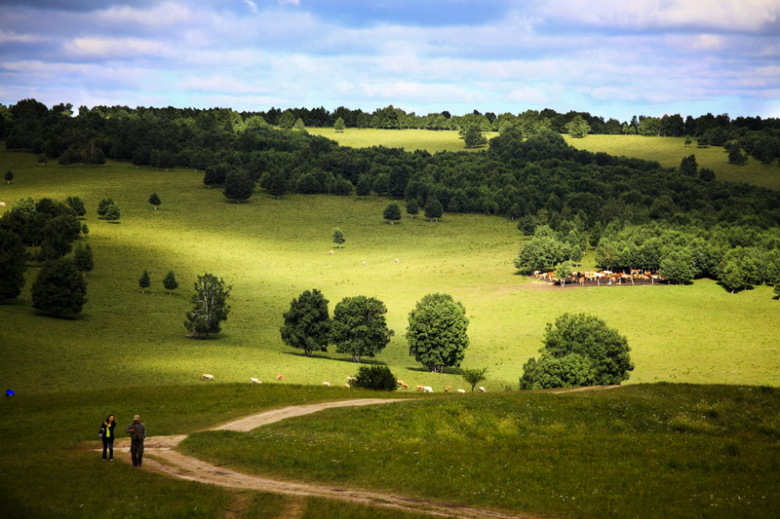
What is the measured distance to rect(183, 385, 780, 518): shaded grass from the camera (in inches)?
1150

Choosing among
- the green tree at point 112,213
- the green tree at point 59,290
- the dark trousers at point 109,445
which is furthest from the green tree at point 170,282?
the dark trousers at point 109,445

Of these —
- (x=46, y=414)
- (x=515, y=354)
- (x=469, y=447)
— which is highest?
(x=469, y=447)

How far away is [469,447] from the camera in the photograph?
36750 millimetres

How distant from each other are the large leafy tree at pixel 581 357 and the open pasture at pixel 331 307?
259 inches

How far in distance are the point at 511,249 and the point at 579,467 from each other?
162 meters

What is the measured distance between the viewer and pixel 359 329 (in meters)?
103

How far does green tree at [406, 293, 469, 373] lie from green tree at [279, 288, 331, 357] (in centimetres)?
1191

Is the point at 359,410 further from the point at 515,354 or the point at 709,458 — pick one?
the point at 515,354

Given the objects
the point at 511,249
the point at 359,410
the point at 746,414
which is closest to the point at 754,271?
the point at 511,249

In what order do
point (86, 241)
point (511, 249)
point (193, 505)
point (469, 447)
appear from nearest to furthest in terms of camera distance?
point (193, 505) < point (469, 447) < point (86, 241) < point (511, 249)

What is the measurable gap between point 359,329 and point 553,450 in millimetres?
68263

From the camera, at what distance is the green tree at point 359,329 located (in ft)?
336

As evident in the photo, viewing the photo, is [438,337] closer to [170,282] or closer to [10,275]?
[170,282]

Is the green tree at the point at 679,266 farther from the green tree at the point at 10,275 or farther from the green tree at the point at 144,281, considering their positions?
the green tree at the point at 10,275
